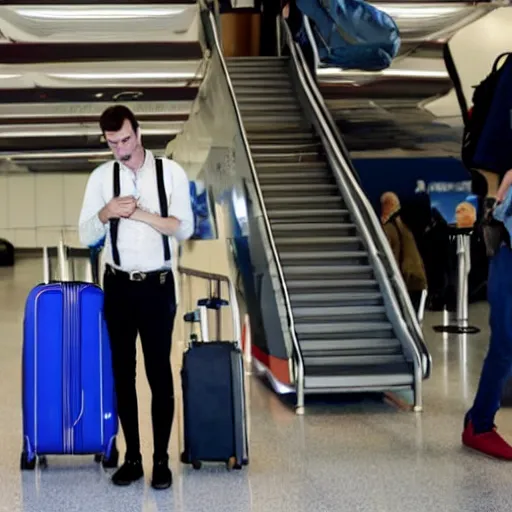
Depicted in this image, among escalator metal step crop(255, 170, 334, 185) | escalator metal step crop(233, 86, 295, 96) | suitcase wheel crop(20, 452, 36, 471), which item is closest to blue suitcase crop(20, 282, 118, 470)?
suitcase wheel crop(20, 452, 36, 471)

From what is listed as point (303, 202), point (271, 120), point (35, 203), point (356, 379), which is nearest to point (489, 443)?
point (356, 379)

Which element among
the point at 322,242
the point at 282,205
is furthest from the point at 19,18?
the point at 322,242

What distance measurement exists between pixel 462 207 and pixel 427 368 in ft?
17.8

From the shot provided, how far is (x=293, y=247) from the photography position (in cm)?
941

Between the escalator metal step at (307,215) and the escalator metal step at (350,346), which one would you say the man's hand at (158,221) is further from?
the escalator metal step at (307,215)

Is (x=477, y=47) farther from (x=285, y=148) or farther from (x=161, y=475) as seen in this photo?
(x=161, y=475)

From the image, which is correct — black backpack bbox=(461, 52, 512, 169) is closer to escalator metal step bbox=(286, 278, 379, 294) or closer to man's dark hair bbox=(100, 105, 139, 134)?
A: man's dark hair bbox=(100, 105, 139, 134)

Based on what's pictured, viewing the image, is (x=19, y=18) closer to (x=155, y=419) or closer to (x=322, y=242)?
(x=322, y=242)

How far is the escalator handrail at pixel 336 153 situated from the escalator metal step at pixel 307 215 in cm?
17

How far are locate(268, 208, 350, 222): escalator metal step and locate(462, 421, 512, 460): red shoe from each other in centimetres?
461

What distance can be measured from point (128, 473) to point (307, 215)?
17.5ft

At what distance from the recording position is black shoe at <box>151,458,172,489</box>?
16.1 feet

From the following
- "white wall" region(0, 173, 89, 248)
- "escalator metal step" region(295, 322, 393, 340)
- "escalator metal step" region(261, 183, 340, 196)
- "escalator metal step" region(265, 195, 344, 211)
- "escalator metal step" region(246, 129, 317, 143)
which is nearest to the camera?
"escalator metal step" region(295, 322, 393, 340)

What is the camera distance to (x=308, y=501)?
4762mm
